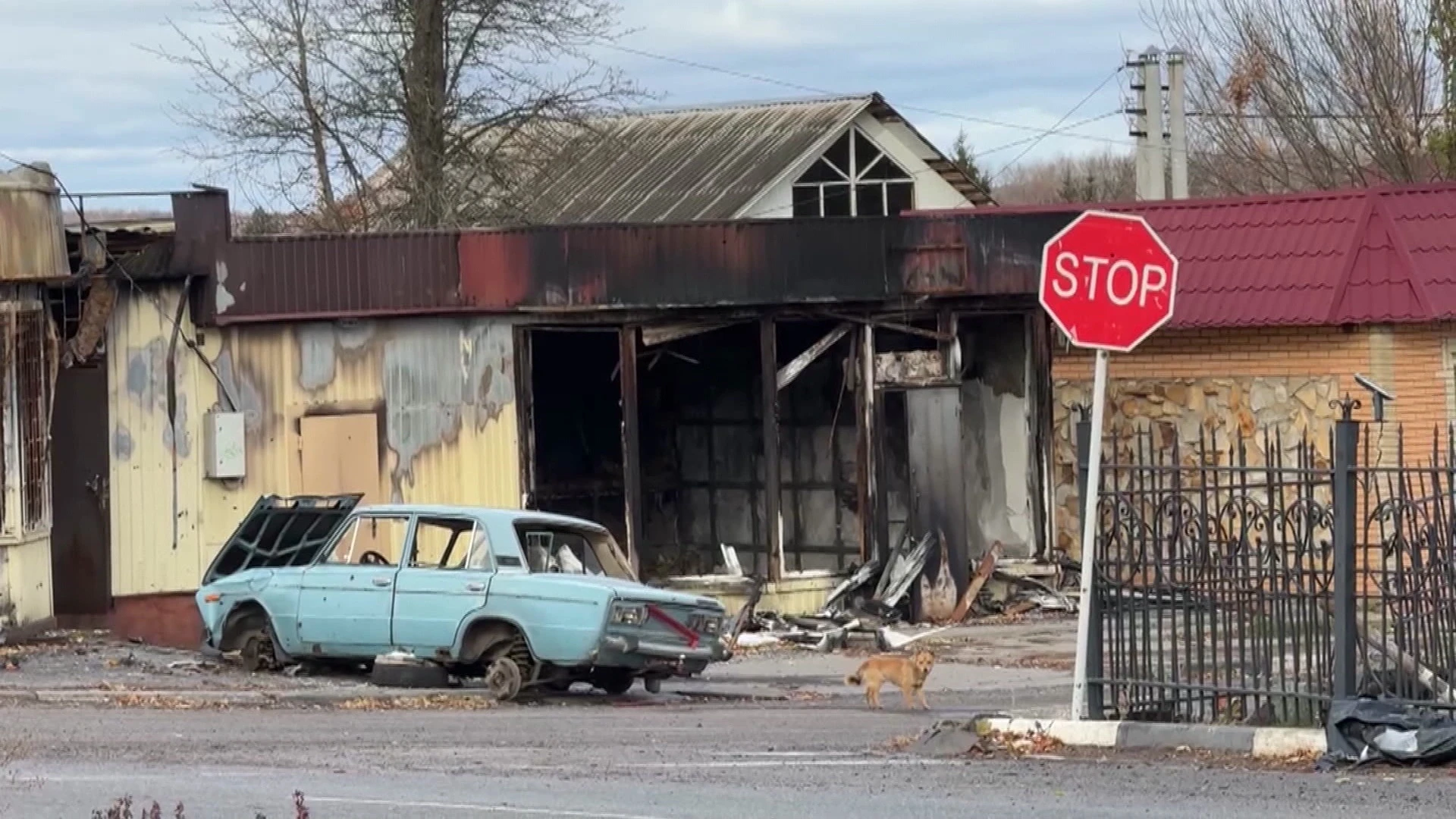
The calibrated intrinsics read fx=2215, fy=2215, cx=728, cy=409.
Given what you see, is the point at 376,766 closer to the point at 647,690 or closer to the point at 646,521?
the point at 647,690

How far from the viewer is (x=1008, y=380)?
2494 centimetres

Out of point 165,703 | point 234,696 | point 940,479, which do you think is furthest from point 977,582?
point 165,703

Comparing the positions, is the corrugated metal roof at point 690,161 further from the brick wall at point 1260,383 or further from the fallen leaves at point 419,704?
the fallen leaves at point 419,704

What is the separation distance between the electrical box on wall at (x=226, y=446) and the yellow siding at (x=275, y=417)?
0.14 meters

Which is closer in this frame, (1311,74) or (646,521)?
(646,521)

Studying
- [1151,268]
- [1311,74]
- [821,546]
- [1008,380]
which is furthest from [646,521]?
[1151,268]

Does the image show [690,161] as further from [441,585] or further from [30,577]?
[441,585]

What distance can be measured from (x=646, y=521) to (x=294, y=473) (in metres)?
6.02

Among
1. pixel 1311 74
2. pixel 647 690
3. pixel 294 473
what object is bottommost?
pixel 647 690

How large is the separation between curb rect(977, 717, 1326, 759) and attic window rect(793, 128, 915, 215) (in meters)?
31.9

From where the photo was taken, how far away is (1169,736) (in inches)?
486

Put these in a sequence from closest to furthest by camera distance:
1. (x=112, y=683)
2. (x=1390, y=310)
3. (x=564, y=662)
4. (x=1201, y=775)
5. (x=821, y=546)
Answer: (x=1201, y=775) → (x=564, y=662) → (x=112, y=683) → (x=1390, y=310) → (x=821, y=546)

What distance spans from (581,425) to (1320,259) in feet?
30.7

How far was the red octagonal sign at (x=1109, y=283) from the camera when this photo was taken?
483 inches
